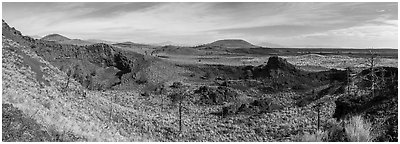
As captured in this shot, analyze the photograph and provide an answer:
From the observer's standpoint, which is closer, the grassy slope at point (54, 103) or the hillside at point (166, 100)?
the grassy slope at point (54, 103)

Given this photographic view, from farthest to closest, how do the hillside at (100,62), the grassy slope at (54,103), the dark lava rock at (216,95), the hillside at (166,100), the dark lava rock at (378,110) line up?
the hillside at (100,62), the dark lava rock at (216,95), the hillside at (166,100), the dark lava rock at (378,110), the grassy slope at (54,103)

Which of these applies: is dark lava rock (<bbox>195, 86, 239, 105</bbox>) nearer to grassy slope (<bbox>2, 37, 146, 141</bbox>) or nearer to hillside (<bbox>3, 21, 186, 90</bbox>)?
hillside (<bbox>3, 21, 186, 90</bbox>)

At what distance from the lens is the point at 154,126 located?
26000 mm

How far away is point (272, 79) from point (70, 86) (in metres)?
28.5

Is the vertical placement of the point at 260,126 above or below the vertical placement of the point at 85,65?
below

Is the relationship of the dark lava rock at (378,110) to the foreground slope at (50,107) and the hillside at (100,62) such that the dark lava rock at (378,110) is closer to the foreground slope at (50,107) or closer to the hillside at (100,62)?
the foreground slope at (50,107)

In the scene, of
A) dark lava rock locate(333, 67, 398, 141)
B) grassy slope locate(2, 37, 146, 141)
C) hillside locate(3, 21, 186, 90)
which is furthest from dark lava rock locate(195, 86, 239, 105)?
dark lava rock locate(333, 67, 398, 141)

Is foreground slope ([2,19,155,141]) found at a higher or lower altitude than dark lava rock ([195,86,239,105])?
higher

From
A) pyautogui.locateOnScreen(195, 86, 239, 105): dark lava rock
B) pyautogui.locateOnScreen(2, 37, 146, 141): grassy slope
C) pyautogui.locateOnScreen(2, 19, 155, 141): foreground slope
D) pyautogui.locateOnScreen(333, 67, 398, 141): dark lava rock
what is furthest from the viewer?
pyautogui.locateOnScreen(195, 86, 239, 105): dark lava rock

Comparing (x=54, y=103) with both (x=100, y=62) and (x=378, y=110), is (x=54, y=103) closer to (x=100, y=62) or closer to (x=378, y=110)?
(x=378, y=110)

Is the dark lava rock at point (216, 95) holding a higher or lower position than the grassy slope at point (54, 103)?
lower

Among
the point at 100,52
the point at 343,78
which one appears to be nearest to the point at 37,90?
the point at 100,52

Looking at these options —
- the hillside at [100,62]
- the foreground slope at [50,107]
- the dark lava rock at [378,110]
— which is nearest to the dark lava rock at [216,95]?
the hillside at [100,62]

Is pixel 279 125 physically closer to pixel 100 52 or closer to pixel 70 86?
pixel 70 86
